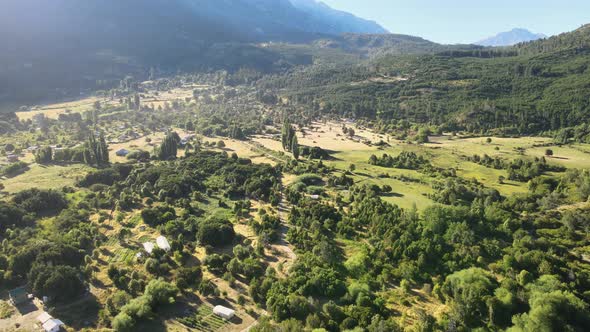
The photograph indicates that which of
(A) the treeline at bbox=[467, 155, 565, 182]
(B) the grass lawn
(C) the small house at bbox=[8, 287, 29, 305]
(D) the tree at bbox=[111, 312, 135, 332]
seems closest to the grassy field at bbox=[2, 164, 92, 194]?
(C) the small house at bbox=[8, 287, 29, 305]

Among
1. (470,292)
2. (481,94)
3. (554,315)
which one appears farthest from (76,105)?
(554,315)

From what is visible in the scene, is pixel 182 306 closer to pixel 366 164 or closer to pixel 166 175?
pixel 166 175

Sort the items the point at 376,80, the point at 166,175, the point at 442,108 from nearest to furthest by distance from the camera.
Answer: the point at 166,175, the point at 442,108, the point at 376,80

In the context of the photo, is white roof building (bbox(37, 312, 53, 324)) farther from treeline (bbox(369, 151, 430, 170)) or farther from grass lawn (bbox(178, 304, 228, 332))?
treeline (bbox(369, 151, 430, 170))

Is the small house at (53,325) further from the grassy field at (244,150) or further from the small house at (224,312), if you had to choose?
the grassy field at (244,150)

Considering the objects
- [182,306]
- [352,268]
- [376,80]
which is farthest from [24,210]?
[376,80]

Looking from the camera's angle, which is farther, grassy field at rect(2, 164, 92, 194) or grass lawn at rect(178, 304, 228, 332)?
grassy field at rect(2, 164, 92, 194)
